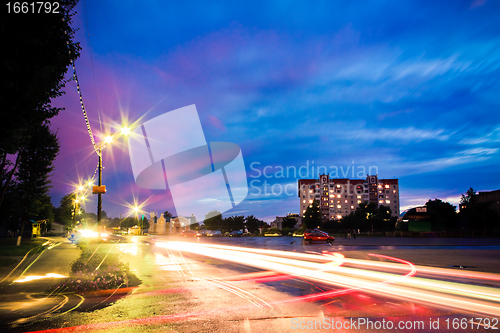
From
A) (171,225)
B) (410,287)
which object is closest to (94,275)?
(410,287)

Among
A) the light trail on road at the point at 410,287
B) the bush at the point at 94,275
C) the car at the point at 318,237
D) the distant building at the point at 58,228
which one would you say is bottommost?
the distant building at the point at 58,228

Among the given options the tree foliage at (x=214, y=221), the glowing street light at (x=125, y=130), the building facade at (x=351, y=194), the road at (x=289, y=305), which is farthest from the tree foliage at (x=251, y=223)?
the road at (x=289, y=305)

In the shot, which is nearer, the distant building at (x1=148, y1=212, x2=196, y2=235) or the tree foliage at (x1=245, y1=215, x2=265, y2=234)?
the tree foliage at (x1=245, y1=215, x2=265, y2=234)

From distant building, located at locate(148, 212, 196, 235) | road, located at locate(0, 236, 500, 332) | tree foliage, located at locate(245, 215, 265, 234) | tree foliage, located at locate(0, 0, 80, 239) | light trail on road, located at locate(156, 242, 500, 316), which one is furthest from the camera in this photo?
distant building, located at locate(148, 212, 196, 235)

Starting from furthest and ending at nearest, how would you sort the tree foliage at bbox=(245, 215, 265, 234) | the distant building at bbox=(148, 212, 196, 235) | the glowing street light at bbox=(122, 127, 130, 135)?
the distant building at bbox=(148, 212, 196, 235), the tree foliage at bbox=(245, 215, 265, 234), the glowing street light at bbox=(122, 127, 130, 135)

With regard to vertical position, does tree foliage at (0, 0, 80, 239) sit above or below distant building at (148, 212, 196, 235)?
above

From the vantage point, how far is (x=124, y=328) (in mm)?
5664

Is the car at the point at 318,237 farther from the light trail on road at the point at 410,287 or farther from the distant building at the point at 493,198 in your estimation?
the distant building at the point at 493,198

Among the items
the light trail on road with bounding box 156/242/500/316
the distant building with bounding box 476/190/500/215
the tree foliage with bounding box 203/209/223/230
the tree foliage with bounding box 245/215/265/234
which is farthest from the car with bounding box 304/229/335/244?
the distant building with bounding box 476/190/500/215

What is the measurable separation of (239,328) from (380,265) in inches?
458

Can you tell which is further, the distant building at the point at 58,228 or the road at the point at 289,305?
the distant building at the point at 58,228

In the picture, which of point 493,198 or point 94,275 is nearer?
point 94,275

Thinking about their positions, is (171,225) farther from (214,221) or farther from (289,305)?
(289,305)

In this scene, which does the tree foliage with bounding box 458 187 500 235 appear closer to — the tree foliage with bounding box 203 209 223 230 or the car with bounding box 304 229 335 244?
the car with bounding box 304 229 335 244
